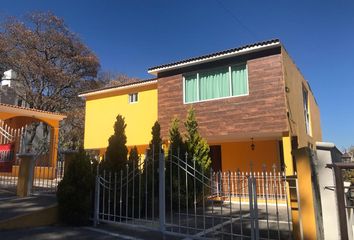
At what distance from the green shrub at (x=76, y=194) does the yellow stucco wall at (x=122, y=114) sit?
900 cm

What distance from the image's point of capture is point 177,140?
36.8ft

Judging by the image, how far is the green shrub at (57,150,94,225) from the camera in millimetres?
7594

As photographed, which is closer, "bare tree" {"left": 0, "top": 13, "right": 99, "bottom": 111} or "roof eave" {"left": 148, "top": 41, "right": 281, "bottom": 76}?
"roof eave" {"left": 148, "top": 41, "right": 281, "bottom": 76}

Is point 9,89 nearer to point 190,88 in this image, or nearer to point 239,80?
point 190,88

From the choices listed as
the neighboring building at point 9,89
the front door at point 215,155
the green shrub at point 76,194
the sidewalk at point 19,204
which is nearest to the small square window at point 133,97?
the front door at point 215,155

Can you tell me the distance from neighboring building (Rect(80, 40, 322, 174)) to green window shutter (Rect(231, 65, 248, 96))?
0.03 metres

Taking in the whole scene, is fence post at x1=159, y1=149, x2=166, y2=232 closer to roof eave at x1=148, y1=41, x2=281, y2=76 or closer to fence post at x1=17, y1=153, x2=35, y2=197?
fence post at x1=17, y1=153, x2=35, y2=197

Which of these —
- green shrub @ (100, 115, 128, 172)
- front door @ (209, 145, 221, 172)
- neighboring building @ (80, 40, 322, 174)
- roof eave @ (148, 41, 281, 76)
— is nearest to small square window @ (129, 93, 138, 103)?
neighboring building @ (80, 40, 322, 174)

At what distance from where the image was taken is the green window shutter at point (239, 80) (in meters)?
13.3

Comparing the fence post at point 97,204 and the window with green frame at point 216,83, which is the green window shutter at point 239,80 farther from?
the fence post at point 97,204

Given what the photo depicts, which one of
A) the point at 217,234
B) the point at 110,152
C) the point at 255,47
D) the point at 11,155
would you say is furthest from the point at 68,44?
the point at 217,234

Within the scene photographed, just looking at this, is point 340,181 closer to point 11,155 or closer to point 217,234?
point 217,234

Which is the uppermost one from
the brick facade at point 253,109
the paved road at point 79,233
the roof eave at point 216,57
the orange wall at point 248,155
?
the roof eave at point 216,57

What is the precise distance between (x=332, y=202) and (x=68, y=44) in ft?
104
